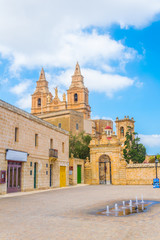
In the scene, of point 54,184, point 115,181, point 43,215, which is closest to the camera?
point 43,215

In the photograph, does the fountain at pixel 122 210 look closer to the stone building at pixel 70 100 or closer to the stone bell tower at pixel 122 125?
the stone building at pixel 70 100

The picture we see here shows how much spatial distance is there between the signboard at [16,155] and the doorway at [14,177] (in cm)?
51

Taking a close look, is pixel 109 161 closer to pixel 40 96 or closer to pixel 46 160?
pixel 46 160

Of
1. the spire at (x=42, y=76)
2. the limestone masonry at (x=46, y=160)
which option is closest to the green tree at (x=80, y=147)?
the limestone masonry at (x=46, y=160)

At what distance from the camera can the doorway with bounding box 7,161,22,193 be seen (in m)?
21.4

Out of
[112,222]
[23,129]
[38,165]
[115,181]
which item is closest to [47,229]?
[112,222]

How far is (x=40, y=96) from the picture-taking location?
3504 inches

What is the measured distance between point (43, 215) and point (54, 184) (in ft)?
64.0

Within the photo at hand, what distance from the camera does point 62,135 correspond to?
1296 inches

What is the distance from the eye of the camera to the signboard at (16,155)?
2063 cm

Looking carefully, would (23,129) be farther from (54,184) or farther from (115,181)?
(115,181)

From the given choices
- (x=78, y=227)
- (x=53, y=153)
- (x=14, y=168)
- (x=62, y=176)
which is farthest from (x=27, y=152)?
(x=78, y=227)

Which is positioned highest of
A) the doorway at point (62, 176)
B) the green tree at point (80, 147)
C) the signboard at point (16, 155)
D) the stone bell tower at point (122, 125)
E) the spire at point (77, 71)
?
the spire at point (77, 71)

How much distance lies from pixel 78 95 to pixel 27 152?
6026 cm
